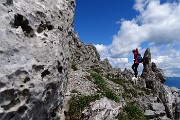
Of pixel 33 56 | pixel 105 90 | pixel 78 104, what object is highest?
pixel 105 90

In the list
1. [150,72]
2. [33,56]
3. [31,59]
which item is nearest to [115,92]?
[33,56]

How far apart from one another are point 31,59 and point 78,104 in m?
12.2

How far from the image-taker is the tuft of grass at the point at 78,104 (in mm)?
20034

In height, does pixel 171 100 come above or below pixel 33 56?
above

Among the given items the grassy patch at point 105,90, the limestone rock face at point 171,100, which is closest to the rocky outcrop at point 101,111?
the grassy patch at point 105,90

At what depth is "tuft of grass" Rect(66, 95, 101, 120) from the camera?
20034 mm

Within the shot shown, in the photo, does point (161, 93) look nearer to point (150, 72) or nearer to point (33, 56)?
point (150, 72)

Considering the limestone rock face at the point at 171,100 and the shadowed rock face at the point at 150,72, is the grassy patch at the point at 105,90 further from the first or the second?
the shadowed rock face at the point at 150,72

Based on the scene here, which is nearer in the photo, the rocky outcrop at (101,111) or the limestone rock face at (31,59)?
the limestone rock face at (31,59)

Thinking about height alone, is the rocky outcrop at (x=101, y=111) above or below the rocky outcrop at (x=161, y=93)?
below

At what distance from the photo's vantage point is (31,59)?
377 inches

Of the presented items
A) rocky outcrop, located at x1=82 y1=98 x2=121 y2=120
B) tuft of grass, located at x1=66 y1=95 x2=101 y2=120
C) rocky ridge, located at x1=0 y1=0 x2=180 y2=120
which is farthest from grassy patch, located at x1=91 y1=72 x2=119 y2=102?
rocky ridge, located at x1=0 y1=0 x2=180 y2=120

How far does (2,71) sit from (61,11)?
4028 mm

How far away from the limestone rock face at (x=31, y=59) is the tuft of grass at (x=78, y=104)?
837 centimetres
